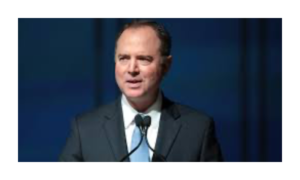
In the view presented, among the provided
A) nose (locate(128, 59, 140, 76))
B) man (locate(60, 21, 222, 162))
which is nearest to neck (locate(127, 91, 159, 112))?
man (locate(60, 21, 222, 162))

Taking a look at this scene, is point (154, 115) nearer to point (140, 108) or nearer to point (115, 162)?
point (140, 108)

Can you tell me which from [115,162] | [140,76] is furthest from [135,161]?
[140,76]

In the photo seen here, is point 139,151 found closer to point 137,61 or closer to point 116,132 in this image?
point 116,132

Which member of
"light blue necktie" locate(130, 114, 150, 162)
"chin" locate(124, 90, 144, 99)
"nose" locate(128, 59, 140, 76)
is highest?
"nose" locate(128, 59, 140, 76)

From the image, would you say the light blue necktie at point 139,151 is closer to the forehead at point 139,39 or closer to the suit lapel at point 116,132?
the suit lapel at point 116,132

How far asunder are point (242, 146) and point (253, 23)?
51 cm

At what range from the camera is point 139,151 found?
1.41m

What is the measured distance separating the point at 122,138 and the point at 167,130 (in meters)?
0.15

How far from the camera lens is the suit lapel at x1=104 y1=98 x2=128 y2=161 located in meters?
1.39

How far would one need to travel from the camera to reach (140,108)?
1464 mm

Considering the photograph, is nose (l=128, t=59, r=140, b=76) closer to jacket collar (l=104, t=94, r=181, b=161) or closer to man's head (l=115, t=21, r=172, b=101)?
man's head (l=115, t=21, r=172, b=101)

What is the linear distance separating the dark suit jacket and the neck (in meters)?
0.05

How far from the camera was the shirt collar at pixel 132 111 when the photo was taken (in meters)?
1.44

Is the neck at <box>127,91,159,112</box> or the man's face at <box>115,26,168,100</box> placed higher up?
the man's face at <box>115,26,168,100</box>
